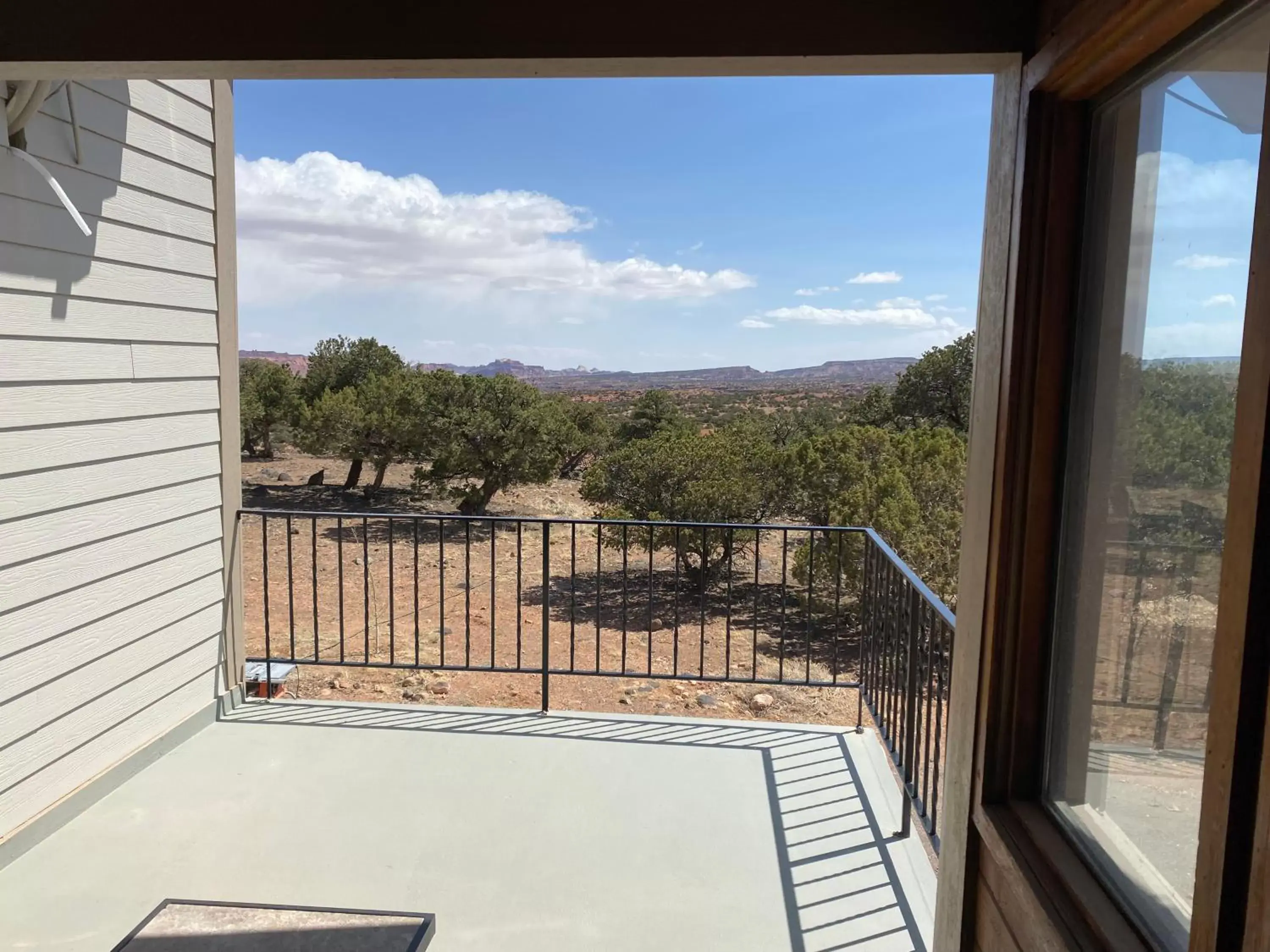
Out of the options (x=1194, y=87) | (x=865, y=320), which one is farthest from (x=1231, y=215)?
(x=865, y=320)

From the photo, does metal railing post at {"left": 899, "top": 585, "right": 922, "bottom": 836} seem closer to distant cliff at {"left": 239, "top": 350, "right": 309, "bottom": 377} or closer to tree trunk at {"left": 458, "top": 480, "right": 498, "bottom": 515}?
tree trunk at {"left": 458, "top": 480, "right": 498, "bottom": 515}

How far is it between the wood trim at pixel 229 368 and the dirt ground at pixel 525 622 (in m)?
0.22

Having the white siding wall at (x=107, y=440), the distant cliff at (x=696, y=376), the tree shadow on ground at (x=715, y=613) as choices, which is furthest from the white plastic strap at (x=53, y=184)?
the distant cliff at (x=696, y=376)

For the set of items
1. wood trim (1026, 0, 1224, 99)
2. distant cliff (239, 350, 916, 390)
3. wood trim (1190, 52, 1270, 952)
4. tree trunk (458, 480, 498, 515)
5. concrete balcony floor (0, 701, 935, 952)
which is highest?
distant cliff (239, 350, 916, 390)

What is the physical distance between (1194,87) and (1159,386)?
0.33 m

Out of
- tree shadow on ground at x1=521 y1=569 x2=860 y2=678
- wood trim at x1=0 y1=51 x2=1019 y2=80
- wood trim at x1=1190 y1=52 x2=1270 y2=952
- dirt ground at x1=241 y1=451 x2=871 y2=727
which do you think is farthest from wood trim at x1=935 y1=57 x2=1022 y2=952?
tree shadow on ground at x1=521 y1=569 x2=860 y2=678

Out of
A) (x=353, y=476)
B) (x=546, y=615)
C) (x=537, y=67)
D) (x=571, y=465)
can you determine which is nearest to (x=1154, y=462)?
(x=537, y=67)

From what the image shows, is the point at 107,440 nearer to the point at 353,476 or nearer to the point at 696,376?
the point at 353,476

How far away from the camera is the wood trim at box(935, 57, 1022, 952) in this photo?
1235mm

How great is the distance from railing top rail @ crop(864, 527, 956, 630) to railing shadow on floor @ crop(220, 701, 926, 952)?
2.54 ft

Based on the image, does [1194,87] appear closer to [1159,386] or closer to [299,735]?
[1159,386]

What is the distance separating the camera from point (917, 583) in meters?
2.31

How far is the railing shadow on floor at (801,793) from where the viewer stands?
2.06m

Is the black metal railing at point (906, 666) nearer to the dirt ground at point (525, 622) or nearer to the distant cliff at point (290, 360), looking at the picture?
the dirt ground at point (525, 622)
